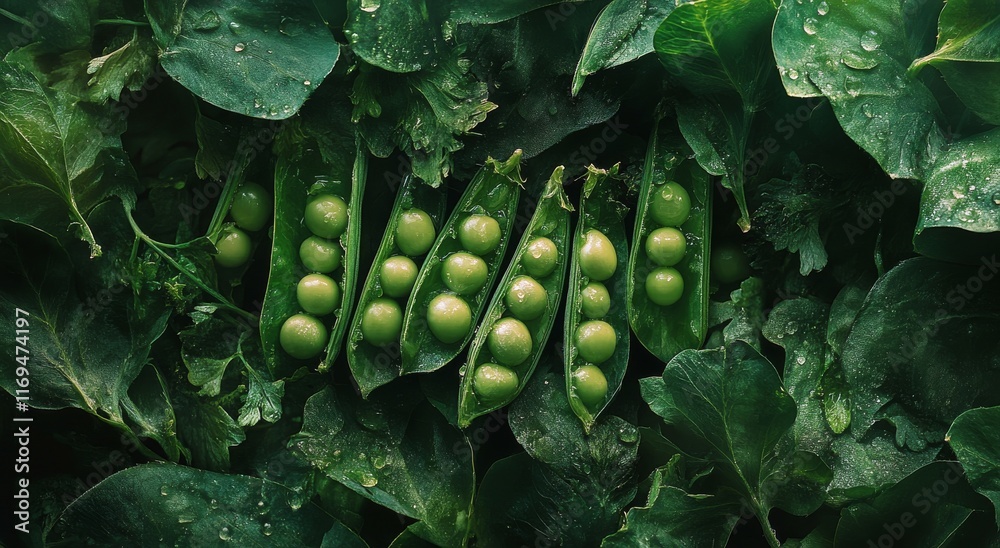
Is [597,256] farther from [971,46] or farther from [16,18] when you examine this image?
[16,18]

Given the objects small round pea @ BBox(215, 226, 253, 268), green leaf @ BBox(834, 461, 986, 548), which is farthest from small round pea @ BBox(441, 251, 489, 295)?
green leaf @ BBox(834, 461, 986, 548)

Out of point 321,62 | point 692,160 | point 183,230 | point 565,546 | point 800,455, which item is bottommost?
point 565,546

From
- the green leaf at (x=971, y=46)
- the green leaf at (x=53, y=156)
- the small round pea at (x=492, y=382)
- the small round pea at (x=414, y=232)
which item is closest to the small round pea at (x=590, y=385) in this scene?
the small round pea at (x=492, y=382)

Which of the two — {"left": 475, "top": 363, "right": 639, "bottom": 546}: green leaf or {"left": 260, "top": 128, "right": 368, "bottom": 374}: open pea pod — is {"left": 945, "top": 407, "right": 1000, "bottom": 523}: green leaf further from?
{"left": 260, "top": 128, "right": 368, "bottom": 374}: open pea pod

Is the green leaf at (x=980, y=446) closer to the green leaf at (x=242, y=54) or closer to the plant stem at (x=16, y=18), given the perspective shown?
the green leaf at (x=242, y=54)

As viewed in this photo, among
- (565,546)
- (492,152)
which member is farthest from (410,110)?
(565,546)

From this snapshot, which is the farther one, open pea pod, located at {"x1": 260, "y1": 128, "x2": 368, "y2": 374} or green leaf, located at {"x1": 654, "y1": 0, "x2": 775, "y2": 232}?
open pea pod, located at {"x1": 260, "y1": 128, "x2": 368, "y2": 374}

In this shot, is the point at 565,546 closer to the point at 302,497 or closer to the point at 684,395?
the point at 684,395
